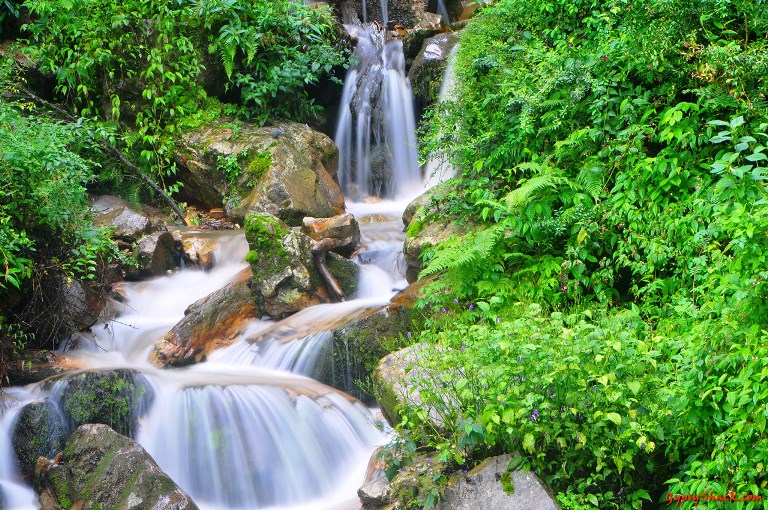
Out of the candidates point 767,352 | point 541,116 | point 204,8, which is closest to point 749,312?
point 767,352

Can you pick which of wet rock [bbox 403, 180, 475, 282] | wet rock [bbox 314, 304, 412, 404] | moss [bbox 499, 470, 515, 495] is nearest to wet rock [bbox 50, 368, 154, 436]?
wet rock [bbox 314, 304, 412, 404]

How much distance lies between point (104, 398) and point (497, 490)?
12.8 feet

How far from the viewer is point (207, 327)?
754cm

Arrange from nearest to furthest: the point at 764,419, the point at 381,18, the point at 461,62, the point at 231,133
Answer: the point at 764,419, the point at 461,62, the point at 231,133, the point at 381,18

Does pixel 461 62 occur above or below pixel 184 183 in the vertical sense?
above

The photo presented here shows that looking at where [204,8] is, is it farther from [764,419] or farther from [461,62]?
[764,419]

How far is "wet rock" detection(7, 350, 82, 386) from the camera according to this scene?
6.41 m

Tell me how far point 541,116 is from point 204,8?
7448 millimetres

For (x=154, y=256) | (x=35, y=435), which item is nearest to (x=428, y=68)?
(x=154, y=256)

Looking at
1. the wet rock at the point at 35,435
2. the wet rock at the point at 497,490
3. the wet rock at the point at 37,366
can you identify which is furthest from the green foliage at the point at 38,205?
the wet rock at the point at 497,490

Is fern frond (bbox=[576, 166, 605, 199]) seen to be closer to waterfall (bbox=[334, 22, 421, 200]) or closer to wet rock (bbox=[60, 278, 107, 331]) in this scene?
wet rock (bbox=[60, 278, 107, 331])

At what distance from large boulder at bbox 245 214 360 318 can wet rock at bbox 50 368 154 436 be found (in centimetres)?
191

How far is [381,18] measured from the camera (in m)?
15.2

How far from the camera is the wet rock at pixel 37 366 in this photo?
21.0ft
